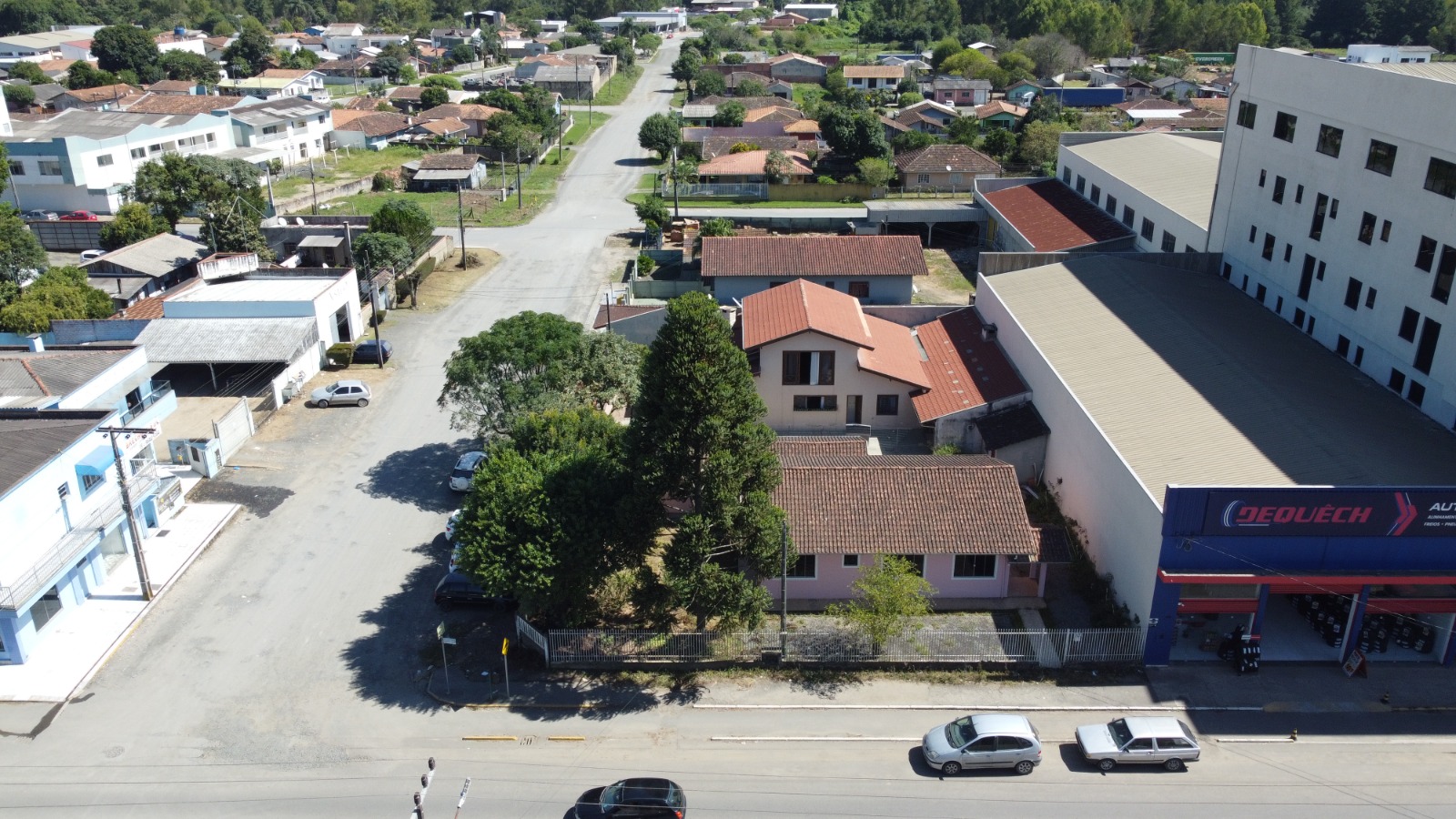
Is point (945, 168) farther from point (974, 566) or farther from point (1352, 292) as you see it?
point (974, 566)

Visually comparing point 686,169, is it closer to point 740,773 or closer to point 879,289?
point 879,289

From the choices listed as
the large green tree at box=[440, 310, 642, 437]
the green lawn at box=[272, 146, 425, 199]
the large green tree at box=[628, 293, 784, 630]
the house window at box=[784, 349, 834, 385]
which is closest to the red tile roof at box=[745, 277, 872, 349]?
the house window at box=[784, 349, 834, 385]

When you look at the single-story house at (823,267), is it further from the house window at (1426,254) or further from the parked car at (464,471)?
the house window at (1426,254)

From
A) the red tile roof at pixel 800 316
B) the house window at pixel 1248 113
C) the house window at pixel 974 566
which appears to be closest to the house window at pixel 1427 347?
the house window at pixel 1248 113

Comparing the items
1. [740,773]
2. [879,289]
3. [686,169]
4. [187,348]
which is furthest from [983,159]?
[740,773]

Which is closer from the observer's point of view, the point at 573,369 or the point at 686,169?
the point at 573,369

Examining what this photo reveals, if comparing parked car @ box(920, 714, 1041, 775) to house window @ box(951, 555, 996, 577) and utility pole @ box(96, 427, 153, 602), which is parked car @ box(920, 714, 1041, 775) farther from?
utility pole @ box(96, 427, 153, 602)

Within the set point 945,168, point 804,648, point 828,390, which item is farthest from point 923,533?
point 945,168
